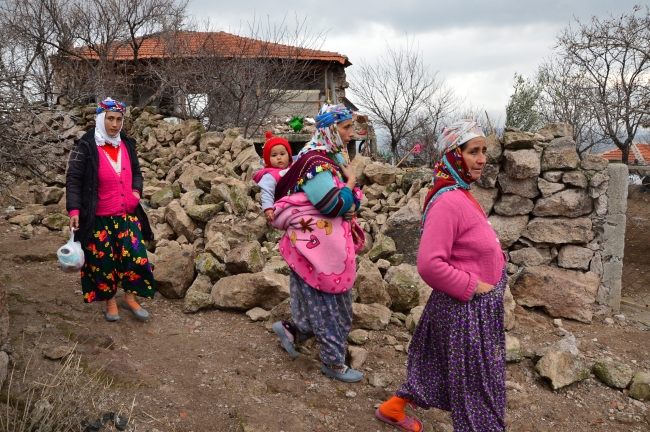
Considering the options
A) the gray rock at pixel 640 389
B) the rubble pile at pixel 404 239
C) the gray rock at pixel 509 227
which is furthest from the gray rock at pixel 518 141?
the gray rock at pixel 640 389

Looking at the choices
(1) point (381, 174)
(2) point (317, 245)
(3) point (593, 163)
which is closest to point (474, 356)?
(2) point (317, 245)

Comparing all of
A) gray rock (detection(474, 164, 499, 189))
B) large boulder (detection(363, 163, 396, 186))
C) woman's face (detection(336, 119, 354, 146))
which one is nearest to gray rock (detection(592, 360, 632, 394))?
gray rock (detection(474, 164, 499, 189))

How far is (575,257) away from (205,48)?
9466mm

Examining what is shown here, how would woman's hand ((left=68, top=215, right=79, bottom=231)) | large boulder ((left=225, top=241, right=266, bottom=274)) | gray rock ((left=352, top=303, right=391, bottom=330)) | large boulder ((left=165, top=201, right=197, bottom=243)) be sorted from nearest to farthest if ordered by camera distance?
1. woman's hand ((left=68, top=215, right=79, bottom=231))
2. gray rock ((left=352, top=303, right=391, bottom=330))
3. large boulder ((left=225, top=241, right=266, bottom=274))
4. large boulder ((left=165, top=201, right=197, bottom=243))

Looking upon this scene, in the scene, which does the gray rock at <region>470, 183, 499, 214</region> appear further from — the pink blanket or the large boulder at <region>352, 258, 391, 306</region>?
the pink blanket

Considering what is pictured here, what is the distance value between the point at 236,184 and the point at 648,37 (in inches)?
428

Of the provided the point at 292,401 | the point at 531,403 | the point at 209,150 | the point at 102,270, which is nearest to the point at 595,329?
the point at 531,403

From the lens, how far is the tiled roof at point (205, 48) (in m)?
12.2

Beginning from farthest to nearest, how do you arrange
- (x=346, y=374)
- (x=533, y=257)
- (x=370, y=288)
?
(x=533, y=257), (x=370, y=288), (x=346, y=374)

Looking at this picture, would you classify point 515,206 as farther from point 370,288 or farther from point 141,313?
point 141,313

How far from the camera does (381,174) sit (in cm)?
618

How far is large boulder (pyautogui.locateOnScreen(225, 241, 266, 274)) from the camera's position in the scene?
458cm

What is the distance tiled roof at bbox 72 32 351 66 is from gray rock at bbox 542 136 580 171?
8290 mm

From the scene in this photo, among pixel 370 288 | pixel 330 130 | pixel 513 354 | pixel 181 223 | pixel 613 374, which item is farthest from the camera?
pixel 181 223
